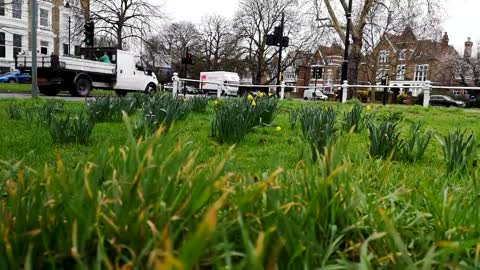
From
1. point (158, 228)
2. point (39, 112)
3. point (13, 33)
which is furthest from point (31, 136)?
point (13, 33)

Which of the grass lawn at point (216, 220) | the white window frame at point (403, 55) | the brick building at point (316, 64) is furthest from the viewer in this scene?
the brick building at point (316, 64)

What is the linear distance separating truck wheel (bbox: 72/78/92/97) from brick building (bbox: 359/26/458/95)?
931 inches

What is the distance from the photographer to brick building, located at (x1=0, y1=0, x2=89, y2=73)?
36.7m

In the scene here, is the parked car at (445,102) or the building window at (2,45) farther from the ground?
the building window at (2,45)

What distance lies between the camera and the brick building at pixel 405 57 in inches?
1533

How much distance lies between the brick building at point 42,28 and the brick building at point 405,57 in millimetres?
26137

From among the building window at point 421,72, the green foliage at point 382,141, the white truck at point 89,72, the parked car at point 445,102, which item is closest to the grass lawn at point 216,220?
the green foliage at point 382,141

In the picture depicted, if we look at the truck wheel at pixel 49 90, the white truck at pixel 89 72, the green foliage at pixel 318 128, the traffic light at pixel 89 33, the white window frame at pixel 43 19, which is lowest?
the truck wheel at pixel 49 90

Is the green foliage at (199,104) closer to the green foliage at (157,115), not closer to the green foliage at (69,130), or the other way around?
the green foliage at (157,115)

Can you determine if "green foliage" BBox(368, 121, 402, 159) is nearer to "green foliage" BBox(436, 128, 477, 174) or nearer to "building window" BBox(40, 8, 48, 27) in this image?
"green foliage" BBox(436, 128, 477, 174)

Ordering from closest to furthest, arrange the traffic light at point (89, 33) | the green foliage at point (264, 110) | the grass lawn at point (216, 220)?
the grass lawn at point (216, 220) < the green foliage at point (264, 110) < the traffic light at point (89, 33)

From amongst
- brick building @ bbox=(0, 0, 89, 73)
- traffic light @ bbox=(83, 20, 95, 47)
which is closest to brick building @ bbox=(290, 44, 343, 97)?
brick building @ bbox=(0, 0, 89, 73)

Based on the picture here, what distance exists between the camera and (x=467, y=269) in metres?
1.07

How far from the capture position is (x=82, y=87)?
17578mm
